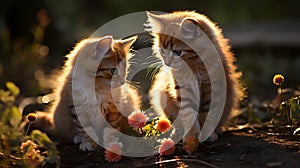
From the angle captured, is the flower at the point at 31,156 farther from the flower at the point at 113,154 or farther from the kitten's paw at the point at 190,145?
the kitten's paw at the point at 190,145

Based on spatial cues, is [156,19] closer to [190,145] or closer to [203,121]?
[203,121]

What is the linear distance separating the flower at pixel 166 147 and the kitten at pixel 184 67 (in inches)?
13.1

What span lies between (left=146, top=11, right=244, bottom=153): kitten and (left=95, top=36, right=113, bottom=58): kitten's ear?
1.37 feet

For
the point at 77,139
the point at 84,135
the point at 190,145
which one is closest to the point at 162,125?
the point at 190,145

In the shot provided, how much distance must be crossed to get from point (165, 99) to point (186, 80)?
0.85ft

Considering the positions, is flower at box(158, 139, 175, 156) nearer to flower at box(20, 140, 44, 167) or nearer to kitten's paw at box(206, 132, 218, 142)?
kitten's paw at box(206, 132, 218, 142)

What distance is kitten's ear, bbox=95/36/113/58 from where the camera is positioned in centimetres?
332

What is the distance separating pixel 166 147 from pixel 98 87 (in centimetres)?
79

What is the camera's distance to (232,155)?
3037mm

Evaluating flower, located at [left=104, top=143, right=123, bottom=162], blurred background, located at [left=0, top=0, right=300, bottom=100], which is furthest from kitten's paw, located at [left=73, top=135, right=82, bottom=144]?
blurred background, located at [left=0, top=0, right=300, bottom=100]

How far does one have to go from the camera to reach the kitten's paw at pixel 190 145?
3.15m

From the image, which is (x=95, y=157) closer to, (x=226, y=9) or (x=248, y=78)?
(x=248, y=78)

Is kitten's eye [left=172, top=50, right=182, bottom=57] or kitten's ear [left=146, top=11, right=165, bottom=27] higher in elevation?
kitten's ear [left=146, top=11, right=165, bottom=27]

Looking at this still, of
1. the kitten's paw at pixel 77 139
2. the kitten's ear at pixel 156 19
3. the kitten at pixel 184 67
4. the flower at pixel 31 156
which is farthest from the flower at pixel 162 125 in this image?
the kitten's paw at pixel 77 139
